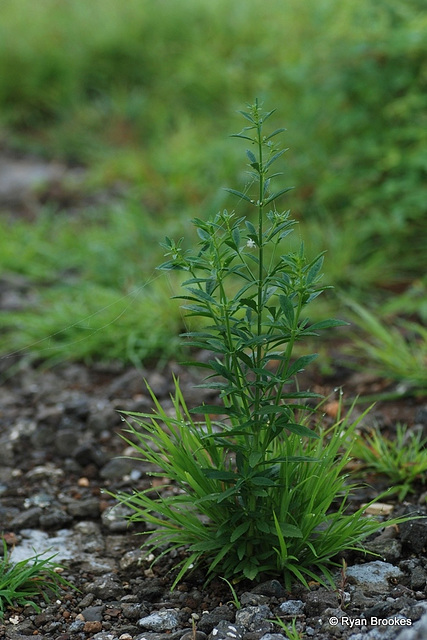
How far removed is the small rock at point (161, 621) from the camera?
1950mm

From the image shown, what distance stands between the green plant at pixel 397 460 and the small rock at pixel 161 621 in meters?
0.80

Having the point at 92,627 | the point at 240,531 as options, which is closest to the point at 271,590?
the point at 240,531

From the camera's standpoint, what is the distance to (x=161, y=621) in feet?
6.44

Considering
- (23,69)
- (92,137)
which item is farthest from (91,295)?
(23,69)

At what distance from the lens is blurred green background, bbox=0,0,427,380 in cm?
398

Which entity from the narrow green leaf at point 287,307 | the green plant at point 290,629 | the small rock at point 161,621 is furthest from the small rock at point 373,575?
the narrow green leaf at point 287,307

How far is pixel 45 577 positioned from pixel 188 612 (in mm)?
431

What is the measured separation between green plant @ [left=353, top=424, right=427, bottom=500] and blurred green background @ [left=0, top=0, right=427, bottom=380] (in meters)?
0.95

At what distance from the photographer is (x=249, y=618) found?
1.89 metres

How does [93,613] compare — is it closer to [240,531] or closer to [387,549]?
[240,531]

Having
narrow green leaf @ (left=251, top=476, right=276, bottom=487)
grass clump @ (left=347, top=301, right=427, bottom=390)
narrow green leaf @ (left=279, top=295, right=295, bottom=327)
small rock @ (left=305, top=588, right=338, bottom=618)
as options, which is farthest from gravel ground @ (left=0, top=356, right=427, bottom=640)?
narrow green leaf @ (left=279, top=295, right=295, bottom=327)

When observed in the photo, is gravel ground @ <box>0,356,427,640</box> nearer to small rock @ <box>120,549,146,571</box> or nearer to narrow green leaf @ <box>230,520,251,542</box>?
small rock @ <box>120,549,146,571</box>

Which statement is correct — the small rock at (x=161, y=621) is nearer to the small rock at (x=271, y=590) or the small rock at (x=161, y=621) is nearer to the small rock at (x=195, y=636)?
the small rock at (x=195, y=636)

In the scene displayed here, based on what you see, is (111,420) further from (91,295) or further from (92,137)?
(92,137)
